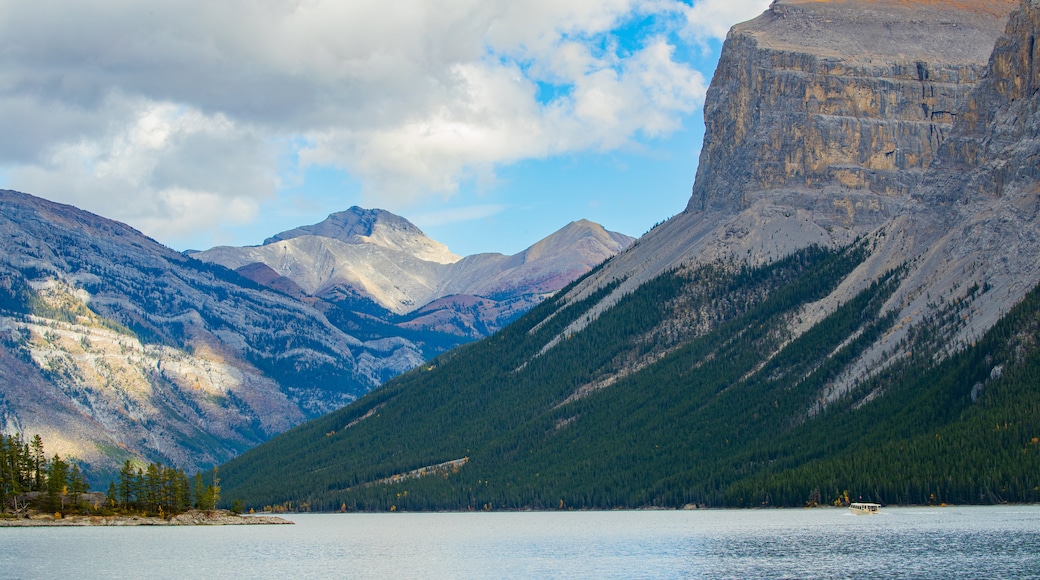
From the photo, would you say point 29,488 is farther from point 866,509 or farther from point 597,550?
point 866,509

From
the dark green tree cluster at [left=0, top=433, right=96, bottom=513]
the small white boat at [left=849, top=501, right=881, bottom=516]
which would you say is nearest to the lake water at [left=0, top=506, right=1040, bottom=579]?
the small white boat at [left=849, top=501, right=881, bottom=516]

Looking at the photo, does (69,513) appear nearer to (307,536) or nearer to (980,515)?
(307,536)

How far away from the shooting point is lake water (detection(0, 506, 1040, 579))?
11838 centimetres

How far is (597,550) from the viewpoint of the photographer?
147 metres

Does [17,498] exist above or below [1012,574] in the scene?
above

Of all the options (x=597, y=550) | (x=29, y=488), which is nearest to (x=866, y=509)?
(x=597, y=550)

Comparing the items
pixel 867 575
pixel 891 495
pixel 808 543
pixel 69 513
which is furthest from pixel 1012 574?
pixel 69 513

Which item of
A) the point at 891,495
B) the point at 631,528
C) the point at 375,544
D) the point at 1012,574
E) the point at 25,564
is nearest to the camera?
the point at 1012,574

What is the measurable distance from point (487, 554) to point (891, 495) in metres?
80.3

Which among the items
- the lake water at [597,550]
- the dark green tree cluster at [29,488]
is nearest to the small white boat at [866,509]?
the lake water at [597,550]

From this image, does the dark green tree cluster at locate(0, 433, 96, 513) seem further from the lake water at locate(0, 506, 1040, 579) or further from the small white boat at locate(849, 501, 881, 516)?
the small white boat at locate(849, 501, 881, 516)

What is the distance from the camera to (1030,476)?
7244 inches

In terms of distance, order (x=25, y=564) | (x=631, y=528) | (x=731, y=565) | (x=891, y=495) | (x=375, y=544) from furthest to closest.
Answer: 1. (x=891, y=495)
2. (x=631, y=528)
3. (x=375, y=544)
4. (x=25, y=564)
5. (x=731, y=565)

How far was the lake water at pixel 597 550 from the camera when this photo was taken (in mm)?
118375
